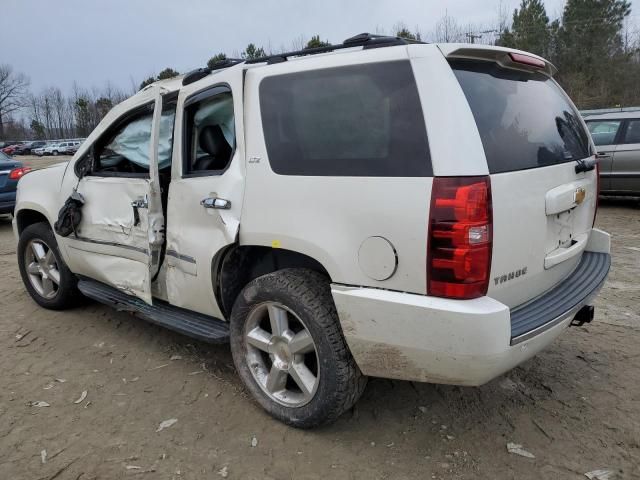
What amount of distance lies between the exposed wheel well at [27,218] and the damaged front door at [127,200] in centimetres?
85

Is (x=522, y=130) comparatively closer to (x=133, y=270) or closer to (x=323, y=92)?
(x=323, y=92)

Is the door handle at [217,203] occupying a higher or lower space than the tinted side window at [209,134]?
lower

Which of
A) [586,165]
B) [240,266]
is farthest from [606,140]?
[240,266]

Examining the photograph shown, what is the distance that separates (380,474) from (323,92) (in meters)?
1.87

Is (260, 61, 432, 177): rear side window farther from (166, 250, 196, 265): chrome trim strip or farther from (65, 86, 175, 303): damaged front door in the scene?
(65, 86, 175, 303): damaged front door

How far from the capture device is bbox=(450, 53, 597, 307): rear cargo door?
7.30 ft

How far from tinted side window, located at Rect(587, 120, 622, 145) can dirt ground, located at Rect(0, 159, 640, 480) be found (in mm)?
6096

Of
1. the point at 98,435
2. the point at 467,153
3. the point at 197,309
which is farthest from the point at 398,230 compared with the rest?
the point at 98,435

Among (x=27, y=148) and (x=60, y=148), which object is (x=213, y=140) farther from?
(x=27, y=148)

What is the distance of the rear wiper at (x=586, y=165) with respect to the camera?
109 inches

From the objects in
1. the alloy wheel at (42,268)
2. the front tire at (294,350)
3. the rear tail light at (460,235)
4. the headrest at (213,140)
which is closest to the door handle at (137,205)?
the headrest at (213,140)

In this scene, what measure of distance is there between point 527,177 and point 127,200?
8.39 ft

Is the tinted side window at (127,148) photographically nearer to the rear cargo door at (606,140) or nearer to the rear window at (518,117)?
the rear window at (518,117)

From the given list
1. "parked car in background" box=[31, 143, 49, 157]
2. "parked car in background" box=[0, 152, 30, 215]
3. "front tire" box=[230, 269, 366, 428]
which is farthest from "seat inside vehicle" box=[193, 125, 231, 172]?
"parked car in background" box=[31, 143, 49, 157]
